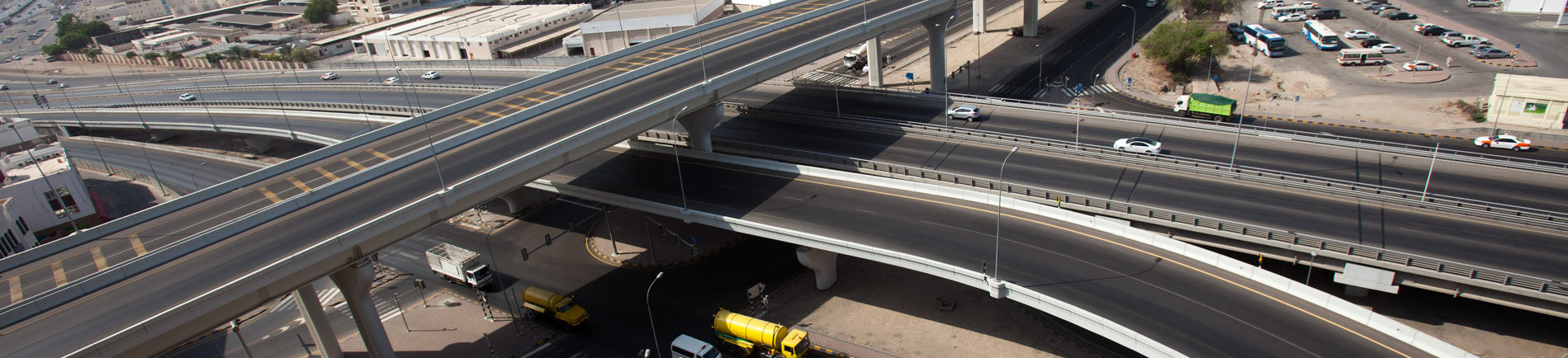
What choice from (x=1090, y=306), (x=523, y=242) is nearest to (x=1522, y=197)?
(x=1090, y=306)

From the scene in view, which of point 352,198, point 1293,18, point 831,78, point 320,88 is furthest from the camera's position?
point 320,88

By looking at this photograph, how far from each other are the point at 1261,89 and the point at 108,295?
290 ft

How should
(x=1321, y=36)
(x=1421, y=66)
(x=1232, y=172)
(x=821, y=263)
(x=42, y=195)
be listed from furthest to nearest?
(x=1321, y=36) < (x=1421, y=66) < (x=42, y=195) < (x=1232, y=172) < (x=821, y=263)

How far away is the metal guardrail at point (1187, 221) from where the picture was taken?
30109mm

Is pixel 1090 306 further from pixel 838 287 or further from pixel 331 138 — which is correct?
pixel 331 138

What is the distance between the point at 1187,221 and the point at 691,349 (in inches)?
1070

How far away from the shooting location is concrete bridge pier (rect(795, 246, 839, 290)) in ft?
136

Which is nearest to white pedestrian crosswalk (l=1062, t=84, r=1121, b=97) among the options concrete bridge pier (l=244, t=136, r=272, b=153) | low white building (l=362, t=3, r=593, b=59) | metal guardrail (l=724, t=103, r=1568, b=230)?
metal guardrail (l=724, t=103, r=1568, b=230)

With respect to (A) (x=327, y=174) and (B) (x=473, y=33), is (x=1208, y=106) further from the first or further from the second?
(B) (x=473, y=33)

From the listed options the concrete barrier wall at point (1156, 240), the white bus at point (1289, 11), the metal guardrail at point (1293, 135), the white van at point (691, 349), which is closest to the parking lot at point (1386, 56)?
the white bus at point (1289, 11)

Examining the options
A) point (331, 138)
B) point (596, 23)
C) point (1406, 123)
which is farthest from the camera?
point (596, 23)

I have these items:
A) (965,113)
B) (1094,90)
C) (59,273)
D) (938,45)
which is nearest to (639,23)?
(938,45)

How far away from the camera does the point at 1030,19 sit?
9806 centimetres

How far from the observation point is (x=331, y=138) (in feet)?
233
